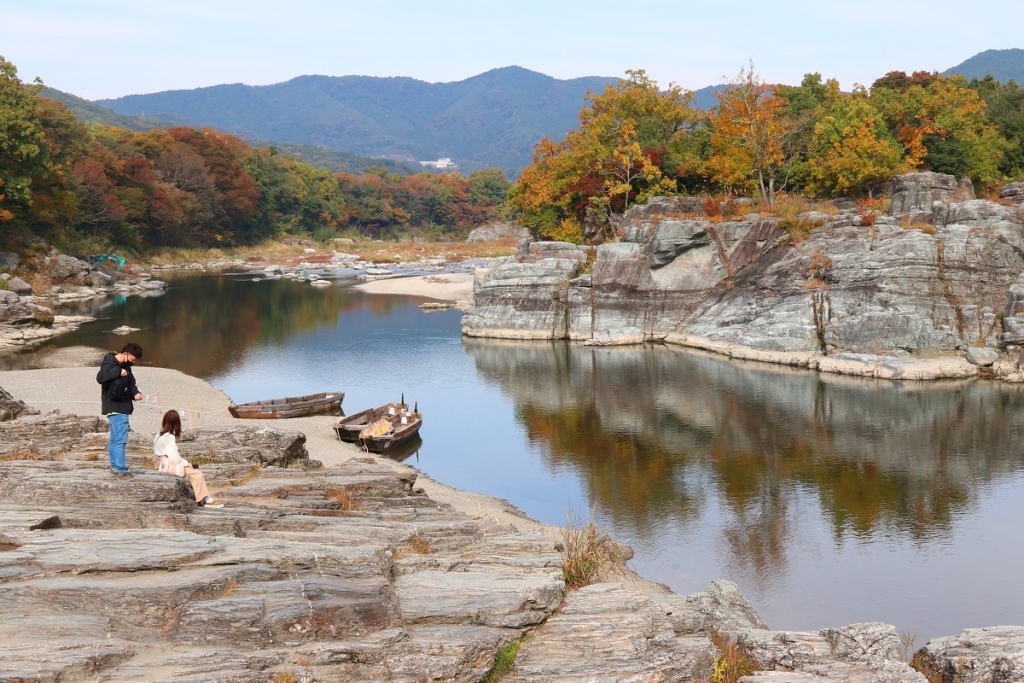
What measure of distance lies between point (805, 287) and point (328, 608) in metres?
44.3

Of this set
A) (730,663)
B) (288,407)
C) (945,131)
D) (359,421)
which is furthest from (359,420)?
(945,131)

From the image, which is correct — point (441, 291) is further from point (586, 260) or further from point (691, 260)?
point (691, 260)

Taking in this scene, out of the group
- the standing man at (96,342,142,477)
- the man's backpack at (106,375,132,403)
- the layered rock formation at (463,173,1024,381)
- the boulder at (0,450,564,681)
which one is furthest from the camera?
the layered rock formation at (463,173,1024,381)

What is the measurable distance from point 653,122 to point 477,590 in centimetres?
6197

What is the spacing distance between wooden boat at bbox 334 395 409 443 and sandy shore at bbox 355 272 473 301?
4526 centimetres

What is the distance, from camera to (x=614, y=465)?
3344 cm

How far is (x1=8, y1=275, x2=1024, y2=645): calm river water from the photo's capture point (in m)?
23.4

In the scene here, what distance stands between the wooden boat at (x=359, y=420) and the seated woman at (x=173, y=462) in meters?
17.7

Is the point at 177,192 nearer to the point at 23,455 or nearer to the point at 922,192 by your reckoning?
the point at 922,192

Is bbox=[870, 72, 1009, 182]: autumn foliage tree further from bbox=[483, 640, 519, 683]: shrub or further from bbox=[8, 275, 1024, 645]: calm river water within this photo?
bbox=[483, 640, 519, 683]: shrub

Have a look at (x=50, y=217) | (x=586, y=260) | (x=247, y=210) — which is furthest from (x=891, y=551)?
(x=247, y=210)

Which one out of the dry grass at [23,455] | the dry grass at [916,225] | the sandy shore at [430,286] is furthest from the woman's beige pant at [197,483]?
the sandy shore at [430,286]

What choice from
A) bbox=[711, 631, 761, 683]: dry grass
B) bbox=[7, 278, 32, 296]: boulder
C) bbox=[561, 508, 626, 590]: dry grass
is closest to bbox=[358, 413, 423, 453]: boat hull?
bbox=[561, 508, 626, 590]: dry grass

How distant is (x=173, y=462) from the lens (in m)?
18.0
